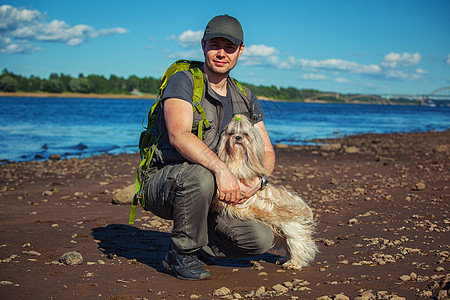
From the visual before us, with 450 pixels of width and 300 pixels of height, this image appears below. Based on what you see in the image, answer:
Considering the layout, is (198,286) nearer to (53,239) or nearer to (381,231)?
(53,239)

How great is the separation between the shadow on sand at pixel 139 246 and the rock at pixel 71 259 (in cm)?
40

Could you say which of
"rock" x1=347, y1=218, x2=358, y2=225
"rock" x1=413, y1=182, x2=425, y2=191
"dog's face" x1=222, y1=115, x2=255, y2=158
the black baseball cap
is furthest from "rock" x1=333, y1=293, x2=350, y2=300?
"rock" x1=413, y1=182, x2=425, y2=191

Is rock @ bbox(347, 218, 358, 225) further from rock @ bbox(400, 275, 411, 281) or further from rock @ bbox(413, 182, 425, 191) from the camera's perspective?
rock @ bbox(413, 182, 425, 191)

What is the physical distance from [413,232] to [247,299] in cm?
303

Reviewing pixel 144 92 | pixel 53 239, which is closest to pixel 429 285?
pixel 53 239

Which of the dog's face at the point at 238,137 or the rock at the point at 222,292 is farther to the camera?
the dog's face at the point at 238,137

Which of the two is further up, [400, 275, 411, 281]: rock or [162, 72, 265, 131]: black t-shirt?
[162, 72, 265, 131]: black t-shirt

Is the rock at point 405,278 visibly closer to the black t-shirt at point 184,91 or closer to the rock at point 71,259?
the black t-shirt at point 184,91

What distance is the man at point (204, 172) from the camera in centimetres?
417

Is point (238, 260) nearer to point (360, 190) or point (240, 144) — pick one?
point (240, 144)

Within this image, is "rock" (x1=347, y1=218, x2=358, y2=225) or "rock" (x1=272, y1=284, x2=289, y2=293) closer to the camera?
"rock" (x1=272, y1=284, x2=289, y2=293)

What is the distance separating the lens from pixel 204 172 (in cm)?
418

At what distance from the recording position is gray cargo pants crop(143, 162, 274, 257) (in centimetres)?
418

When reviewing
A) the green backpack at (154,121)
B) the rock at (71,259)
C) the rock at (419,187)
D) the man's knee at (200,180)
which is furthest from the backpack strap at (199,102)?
the rock at (419,187)
